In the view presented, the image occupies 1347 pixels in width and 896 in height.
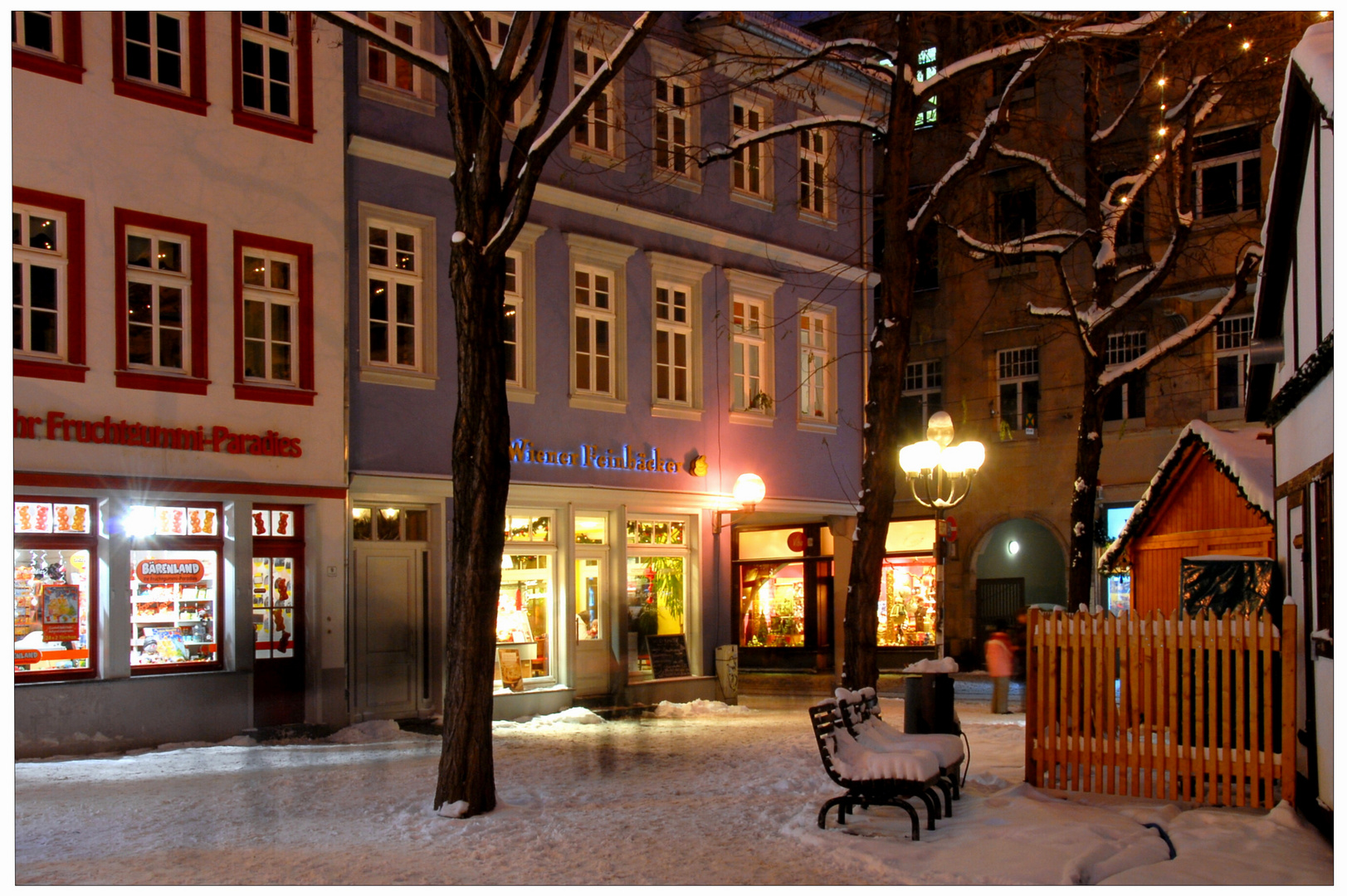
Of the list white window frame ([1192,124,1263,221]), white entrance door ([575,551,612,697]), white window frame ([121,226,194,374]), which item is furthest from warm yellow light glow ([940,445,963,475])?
white window frame ([1192,124,1263,221])

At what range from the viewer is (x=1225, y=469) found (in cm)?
1466

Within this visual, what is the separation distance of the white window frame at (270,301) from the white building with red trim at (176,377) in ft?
→ 0.08

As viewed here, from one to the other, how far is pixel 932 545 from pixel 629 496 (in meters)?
12.7

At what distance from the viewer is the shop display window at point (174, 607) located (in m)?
15.4

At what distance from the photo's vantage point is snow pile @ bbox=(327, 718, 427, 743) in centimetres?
1595

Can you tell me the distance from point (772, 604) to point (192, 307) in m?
14.8

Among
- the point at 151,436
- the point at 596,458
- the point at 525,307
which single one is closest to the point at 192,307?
the point at 151,436

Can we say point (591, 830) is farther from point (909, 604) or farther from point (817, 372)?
point (909, 604)

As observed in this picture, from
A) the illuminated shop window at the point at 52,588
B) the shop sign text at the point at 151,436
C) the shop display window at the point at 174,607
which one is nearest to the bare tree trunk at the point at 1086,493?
the shop sign text at the point at 151,436

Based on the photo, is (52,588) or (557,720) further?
(557,720)

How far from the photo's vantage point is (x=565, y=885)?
26.2ft

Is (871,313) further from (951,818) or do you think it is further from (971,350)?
(951,818)

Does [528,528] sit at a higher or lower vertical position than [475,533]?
lower

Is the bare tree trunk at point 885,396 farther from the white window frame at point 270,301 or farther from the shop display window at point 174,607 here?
the shop display window at point 174,607
